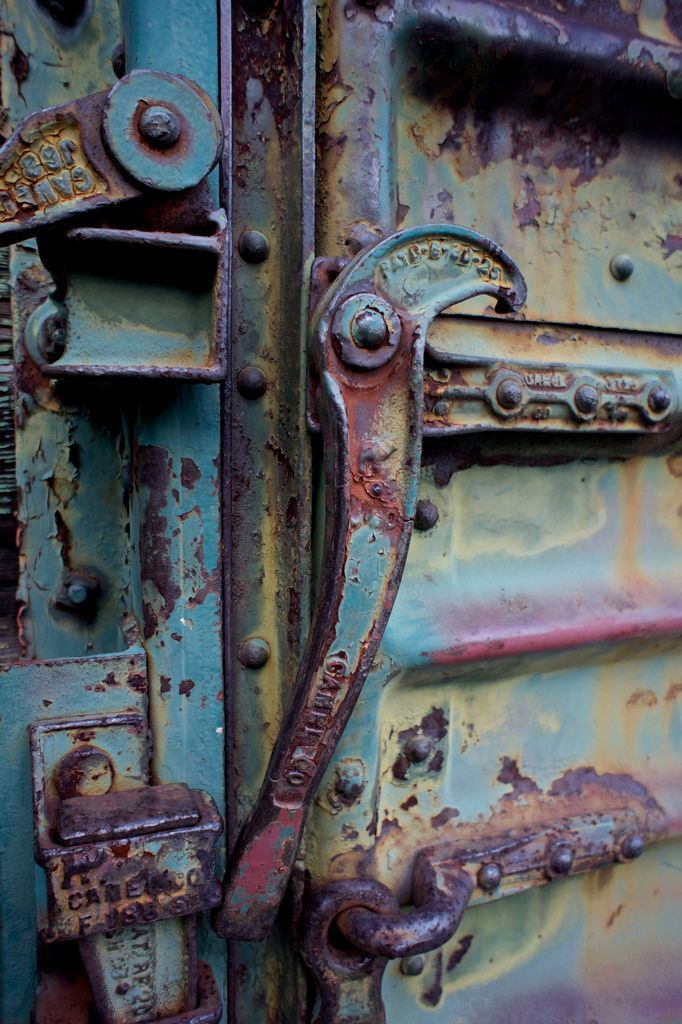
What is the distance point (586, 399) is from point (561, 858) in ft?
1.82

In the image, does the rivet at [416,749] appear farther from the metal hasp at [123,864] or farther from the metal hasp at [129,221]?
the metal hasp at [129,221]

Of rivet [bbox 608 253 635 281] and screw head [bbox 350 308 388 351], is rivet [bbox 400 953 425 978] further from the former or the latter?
rivet [bbox 608 253 635 281]

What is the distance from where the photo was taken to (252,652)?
0.76 meters

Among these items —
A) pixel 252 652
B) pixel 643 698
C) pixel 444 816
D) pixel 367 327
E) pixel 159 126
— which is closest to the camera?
pixel 159 126

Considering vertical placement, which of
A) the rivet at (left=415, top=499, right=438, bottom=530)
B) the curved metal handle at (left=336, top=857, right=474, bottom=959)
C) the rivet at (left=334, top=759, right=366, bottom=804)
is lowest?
the curved metal handle at (left=336, top=857, right=474, bottom=959)

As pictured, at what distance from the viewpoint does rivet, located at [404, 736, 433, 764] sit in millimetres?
839

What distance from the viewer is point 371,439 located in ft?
2.16

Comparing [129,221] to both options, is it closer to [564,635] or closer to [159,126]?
[159,126]

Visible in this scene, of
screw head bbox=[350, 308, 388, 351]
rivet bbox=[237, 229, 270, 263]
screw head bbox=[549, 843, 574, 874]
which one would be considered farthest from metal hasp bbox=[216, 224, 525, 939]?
screw head bbox=[549, 843, 574, 874]

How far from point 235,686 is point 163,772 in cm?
11

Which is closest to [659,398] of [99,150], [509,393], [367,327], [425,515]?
[509,393]

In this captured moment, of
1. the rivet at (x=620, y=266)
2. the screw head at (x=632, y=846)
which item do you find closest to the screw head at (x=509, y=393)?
the rivet at (x=620, y=266)

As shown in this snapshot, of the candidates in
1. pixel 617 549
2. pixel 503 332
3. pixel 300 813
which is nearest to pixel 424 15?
pixel 503 332

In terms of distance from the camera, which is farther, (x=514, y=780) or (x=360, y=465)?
(x=514, y=780)
